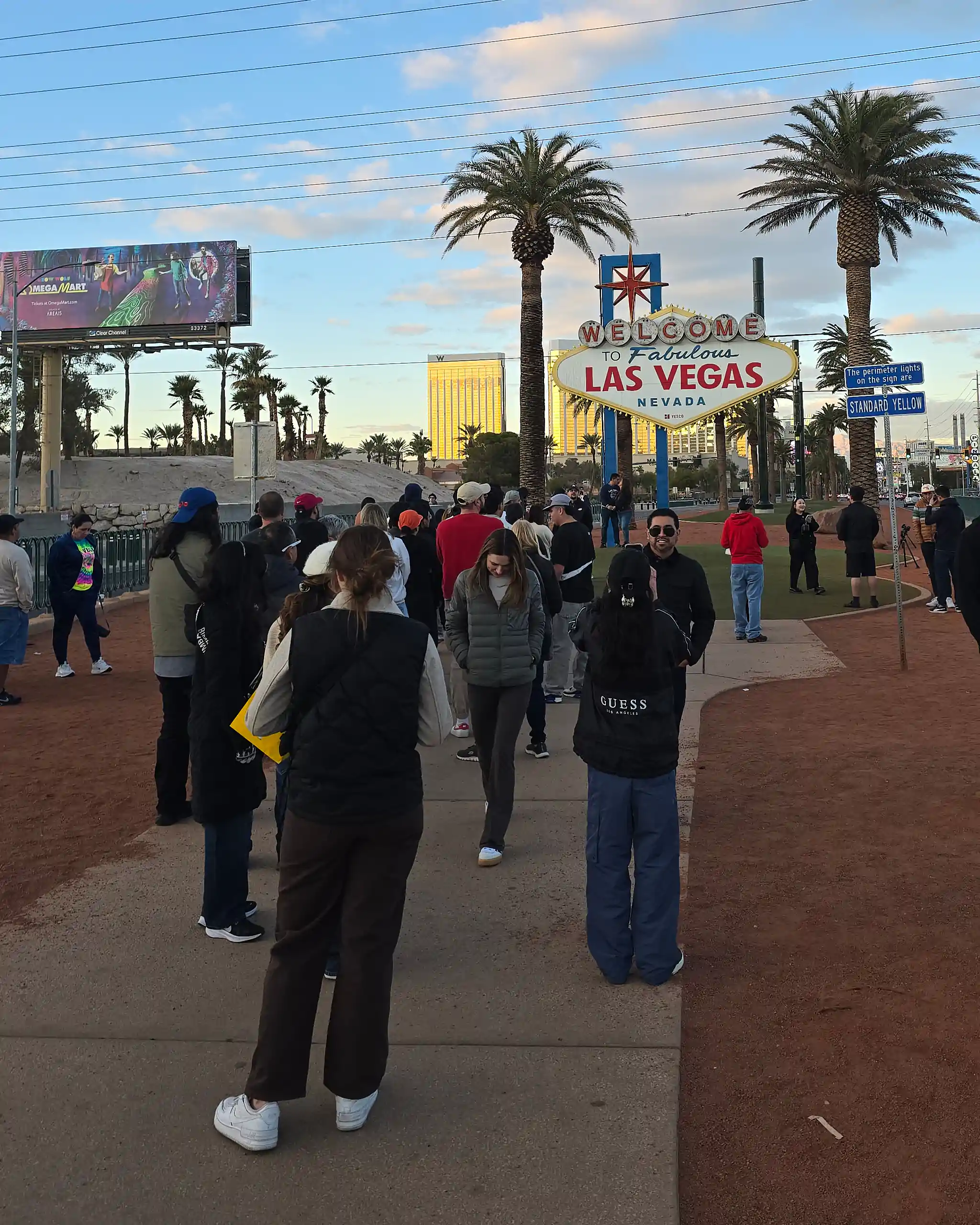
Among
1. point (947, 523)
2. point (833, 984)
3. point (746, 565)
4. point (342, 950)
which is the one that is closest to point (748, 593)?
point (746, 565)

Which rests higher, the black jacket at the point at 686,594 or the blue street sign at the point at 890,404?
the blue street sign at the point at 890,404

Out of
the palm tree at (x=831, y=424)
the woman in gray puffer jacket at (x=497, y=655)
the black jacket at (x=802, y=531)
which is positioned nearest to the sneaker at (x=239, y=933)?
the woman in gray puffer jacket at (x=497, y=655)

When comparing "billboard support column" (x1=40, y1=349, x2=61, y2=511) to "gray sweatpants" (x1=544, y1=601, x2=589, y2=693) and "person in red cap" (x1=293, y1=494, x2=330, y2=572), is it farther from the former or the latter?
"person in red cap" (x1=293, y1=494, x2=330, y2=572)

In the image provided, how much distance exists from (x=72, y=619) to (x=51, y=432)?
48.0 m

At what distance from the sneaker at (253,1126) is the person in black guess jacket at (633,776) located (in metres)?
1.65

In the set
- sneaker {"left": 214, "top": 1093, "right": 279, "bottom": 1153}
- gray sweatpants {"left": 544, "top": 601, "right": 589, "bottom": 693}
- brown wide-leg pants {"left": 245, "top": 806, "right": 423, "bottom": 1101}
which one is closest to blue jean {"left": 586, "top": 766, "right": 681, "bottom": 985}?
brown wide-leg pants {"left": 245, "top": 806, "right": 423, "bottom": 1101}

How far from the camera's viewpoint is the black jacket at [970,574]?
18.4ft

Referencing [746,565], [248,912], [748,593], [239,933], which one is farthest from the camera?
[748,593]

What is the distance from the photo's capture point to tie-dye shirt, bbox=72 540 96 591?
1248 cm

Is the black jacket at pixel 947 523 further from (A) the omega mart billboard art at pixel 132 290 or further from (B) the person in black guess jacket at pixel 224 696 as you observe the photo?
(A) the omega mart billboard art at pixel 132 290

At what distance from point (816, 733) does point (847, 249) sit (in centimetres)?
2668

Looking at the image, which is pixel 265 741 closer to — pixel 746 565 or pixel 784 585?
pixel 746 565

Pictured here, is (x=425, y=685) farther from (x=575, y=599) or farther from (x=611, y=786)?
(x=575, y=599)

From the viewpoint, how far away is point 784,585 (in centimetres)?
2067
